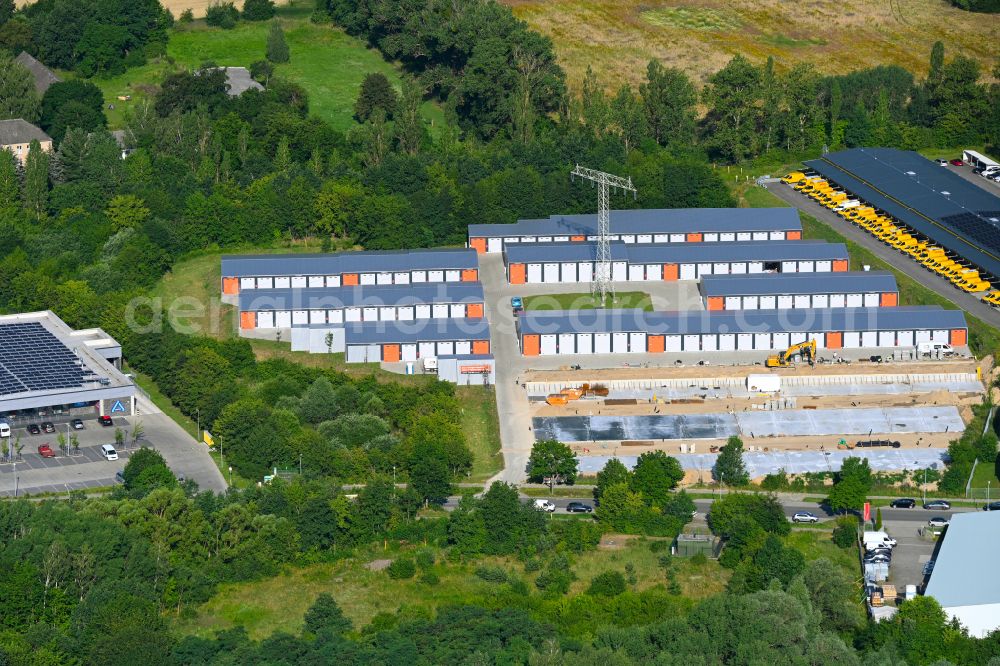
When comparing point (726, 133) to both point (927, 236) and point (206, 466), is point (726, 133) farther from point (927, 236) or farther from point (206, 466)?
point (206, 466)

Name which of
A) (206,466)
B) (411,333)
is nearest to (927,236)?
(411,333)

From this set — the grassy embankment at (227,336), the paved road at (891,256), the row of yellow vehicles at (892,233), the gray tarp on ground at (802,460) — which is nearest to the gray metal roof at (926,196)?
the row of yellow vehicles at (892,233)

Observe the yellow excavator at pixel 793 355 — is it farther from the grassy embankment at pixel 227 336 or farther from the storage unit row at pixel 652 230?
the grassy embankment at pixel 227 336

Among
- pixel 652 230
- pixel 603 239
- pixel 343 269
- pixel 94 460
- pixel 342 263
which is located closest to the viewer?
pixel 94 460

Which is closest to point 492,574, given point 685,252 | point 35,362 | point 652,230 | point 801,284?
point 35,362

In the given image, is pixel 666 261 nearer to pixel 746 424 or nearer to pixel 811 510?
pixel 746 424

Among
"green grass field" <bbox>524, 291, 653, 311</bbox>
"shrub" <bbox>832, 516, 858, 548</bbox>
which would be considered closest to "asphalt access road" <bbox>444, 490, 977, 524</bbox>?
"shrub" <bbox>832, 516, 858, 548</bbox>
